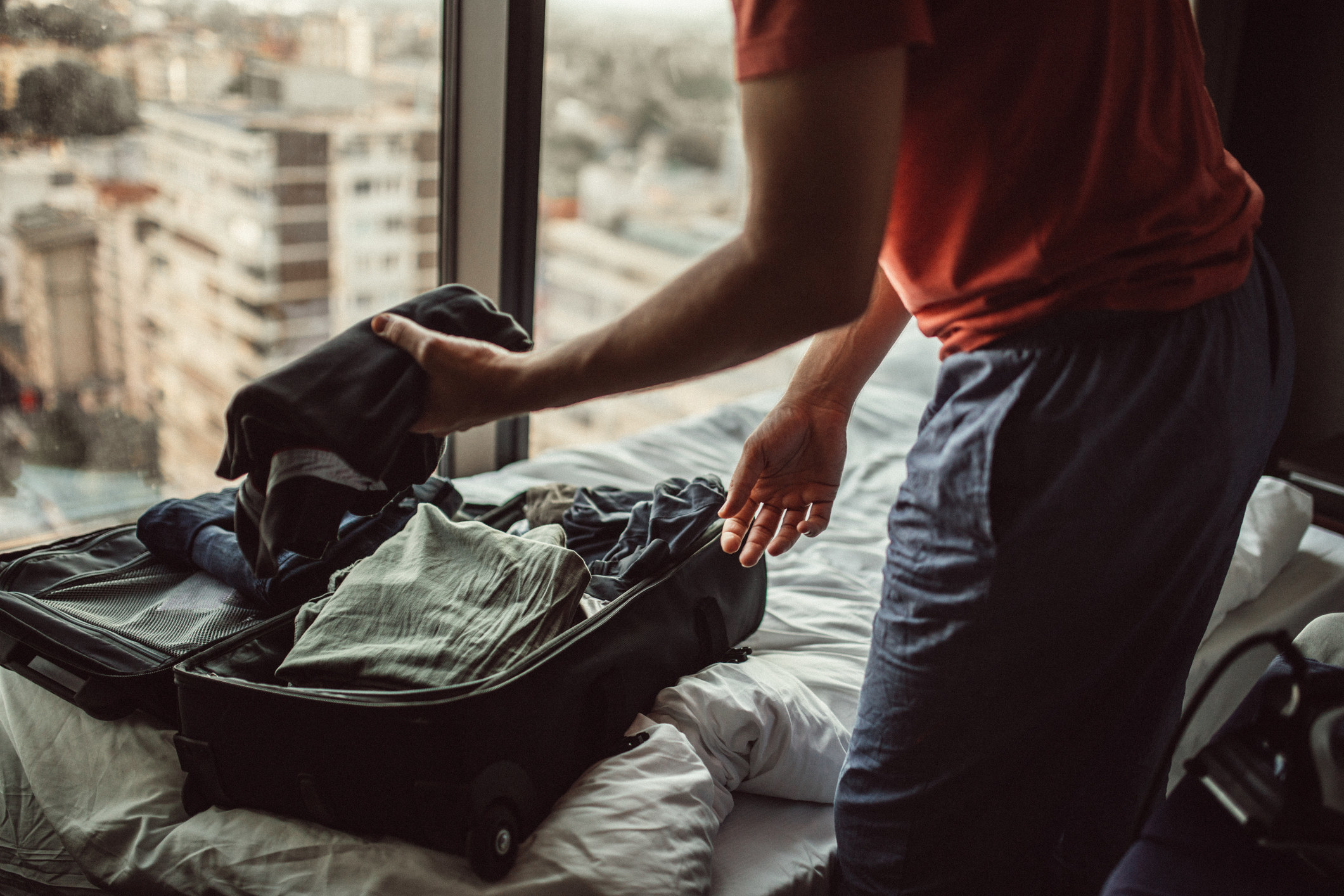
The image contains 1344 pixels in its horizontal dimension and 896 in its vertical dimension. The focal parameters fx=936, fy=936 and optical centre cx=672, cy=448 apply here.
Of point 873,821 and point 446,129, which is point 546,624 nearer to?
point 873,821

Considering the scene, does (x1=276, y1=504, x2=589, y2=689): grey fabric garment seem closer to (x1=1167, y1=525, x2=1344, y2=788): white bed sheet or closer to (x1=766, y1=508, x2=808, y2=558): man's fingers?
(x1=766, y1=508, x2=808, y2=558): man's fingers

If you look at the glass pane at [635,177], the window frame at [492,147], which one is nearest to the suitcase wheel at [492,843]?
the window frame at [492,147]

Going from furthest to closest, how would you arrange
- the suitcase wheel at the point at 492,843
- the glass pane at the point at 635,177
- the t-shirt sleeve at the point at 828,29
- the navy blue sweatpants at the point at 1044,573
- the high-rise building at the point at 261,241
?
the glass pane at the point at 635,177
the high-rise building at the point at 261,241
the suitcase wheel at the point at 492,843
the navy blue sweatpants at the point at 1044,573
the t-shirt sleeve at the point at 828,29

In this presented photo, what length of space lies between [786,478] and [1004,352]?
1.30ft

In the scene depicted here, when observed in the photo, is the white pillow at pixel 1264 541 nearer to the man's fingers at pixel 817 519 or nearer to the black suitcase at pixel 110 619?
the man's fingers at pixel 817 519

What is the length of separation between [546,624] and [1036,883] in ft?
1.69

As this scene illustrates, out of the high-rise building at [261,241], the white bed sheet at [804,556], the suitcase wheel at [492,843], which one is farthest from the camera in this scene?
the high-rise building at [261,241]

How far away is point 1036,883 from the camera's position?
0.84m

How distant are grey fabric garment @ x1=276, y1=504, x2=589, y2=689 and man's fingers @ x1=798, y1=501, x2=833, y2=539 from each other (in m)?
0.26

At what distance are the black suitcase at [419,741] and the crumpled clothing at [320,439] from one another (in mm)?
150

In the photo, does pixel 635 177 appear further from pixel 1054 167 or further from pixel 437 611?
pixel 1054 167

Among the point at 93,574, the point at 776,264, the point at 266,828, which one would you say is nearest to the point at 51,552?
the point at 93,574

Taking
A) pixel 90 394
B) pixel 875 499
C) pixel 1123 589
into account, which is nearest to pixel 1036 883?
pixel 1123 589

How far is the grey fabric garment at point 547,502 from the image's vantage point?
4.40 ft
